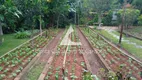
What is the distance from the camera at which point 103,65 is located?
6012 millimetres

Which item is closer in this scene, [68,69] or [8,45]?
[68,69]

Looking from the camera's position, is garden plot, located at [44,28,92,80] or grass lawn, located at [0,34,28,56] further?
grass lawn, located at [0,34,28,56]

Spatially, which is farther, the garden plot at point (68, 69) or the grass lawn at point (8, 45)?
the grass lawn at point (8, 45)

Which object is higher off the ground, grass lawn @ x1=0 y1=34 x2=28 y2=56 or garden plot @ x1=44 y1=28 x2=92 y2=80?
grass lawn @ x1=0 y1=34 x2=28 y2=56

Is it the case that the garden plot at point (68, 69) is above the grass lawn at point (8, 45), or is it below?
below

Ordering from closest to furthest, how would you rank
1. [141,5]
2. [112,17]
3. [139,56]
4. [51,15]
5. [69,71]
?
[69,71]
[139,56]
[51,15]
[141,5]
[112,17]

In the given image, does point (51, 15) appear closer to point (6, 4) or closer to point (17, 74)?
point (6, 4)

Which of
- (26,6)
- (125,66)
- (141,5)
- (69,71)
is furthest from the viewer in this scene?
(141,5)

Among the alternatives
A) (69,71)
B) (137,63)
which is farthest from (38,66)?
(137,63)

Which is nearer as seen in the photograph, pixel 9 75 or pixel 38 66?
pixel 9 75

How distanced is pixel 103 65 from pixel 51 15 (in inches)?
589

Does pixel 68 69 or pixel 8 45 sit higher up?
pixel 8 45

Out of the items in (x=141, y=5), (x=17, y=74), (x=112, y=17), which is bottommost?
(x=17, y=74)

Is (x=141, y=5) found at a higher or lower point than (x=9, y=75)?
higher
